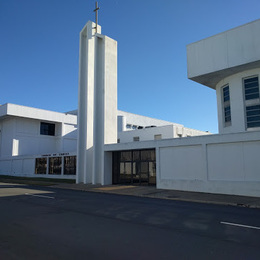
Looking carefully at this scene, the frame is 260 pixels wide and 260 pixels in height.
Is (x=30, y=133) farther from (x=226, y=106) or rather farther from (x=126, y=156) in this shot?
(x=226, y=106)

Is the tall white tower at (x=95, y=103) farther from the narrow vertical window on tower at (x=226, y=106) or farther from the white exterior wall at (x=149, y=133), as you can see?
the white exterior wall at (x=149, y=133)

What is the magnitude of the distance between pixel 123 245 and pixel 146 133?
1310 inches

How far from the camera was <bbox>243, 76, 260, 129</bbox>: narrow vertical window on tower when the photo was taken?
19.9m

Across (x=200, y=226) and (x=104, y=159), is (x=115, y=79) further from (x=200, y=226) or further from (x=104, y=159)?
(x=200, y=226)

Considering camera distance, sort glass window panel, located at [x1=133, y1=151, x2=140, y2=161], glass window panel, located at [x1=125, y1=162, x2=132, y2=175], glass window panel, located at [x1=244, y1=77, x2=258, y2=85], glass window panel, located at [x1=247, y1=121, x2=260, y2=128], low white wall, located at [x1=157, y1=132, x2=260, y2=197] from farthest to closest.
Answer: glass window panel, located at [x1=125, y1=162, x2=132, y2=175], glass window panel, located at [x1=133, y1=151, x2=140, y2=161], glass window panel, located at [x1=244, y1=77, x2=258, y2=85], glass window panel, located at [x1=247, y1=121, x2=260, y2=128], low white wall, located at [x1=157, y1=132, x2=260, y2=197]

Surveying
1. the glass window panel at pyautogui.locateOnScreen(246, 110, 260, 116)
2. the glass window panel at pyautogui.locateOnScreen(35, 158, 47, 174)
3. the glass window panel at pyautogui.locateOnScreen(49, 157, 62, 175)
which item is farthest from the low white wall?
the glass window panel at pyautogui.locateOnScreen(35, 158, 47, 174)

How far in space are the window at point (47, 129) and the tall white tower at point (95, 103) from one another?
2017 centimetres

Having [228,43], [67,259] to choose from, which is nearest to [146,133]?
[228,43]

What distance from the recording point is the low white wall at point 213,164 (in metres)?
15.2

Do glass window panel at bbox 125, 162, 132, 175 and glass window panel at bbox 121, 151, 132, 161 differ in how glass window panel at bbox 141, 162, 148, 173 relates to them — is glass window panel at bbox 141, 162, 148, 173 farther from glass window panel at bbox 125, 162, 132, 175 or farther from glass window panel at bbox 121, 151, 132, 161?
glass window panel at bbox 121, 151, 132, 161

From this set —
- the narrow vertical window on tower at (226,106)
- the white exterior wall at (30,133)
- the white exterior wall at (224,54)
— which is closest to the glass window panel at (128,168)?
the narrow vertical window on tower at (226,106)

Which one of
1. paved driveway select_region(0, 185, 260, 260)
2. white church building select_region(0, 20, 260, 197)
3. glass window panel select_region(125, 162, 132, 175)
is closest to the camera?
paved driveway select_region(0, 185, 260, 260)

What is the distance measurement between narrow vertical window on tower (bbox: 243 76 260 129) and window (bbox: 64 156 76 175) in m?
17.9

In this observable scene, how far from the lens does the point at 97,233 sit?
6609 millimetres
